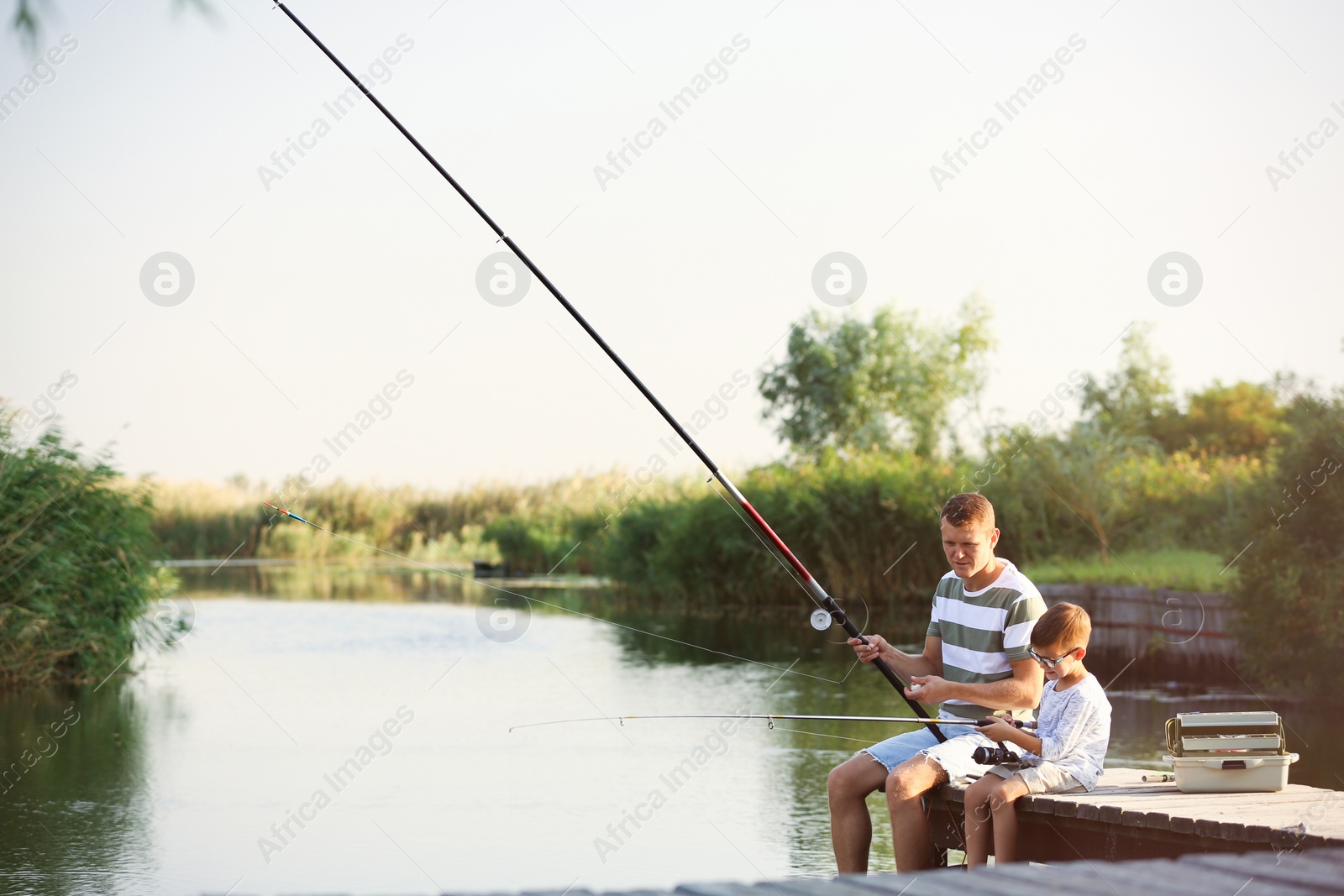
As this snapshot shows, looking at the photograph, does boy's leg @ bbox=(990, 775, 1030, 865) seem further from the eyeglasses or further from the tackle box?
the tackle box

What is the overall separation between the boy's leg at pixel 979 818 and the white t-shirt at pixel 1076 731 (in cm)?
18

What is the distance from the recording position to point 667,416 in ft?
15.3

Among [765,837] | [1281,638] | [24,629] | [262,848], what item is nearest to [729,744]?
[765,837]

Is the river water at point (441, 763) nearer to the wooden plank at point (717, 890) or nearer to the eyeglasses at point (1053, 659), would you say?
the wooden plank at point (717, 890)

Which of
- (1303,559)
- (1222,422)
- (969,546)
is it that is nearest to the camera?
(969,546)

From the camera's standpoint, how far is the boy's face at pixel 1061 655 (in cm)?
415

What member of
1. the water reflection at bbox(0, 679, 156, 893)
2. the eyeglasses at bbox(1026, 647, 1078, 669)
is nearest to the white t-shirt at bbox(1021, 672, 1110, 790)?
the eyeglasses at bbox(1026, 647, 1078, 669)

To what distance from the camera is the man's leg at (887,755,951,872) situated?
4277mm

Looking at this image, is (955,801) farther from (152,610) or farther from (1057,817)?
(152,610)

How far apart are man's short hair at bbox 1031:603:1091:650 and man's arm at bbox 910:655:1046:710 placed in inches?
5.7

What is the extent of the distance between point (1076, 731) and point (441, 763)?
4.36 metres

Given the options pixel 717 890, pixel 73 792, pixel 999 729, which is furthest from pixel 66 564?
pixel 717 890

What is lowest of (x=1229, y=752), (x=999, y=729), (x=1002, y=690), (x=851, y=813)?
(x=851, y=813)

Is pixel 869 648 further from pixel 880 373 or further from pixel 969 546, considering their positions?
pixel 880 373
